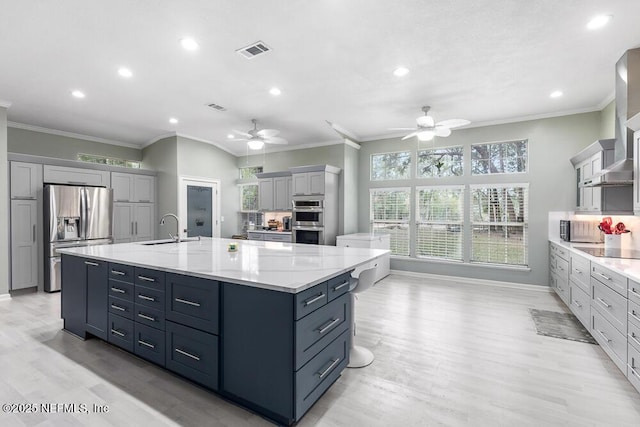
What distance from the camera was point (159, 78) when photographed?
3881 mm

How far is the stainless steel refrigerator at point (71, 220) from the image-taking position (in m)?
5.00

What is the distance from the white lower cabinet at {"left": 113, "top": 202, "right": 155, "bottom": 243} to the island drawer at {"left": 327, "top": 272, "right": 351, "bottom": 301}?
18.2ft

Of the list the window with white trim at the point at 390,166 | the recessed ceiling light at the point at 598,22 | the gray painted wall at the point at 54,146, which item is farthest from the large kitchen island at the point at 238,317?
the gray painted wall at the point at 54,146

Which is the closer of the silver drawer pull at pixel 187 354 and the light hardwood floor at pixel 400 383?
the light hardwood floor at pixel 400 383

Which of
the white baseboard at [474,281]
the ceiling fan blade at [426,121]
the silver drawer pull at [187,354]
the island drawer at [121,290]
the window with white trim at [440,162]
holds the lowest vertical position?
the white baseboard at [474,281]

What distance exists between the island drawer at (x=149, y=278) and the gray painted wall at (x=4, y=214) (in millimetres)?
3776

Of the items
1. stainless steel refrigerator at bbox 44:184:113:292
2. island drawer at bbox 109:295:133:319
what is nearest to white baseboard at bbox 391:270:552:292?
island drawer at bbox 109:295:133:319

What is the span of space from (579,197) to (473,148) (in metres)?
1.77

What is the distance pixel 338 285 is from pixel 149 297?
4.99ft

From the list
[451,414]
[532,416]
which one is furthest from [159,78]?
[532,416]

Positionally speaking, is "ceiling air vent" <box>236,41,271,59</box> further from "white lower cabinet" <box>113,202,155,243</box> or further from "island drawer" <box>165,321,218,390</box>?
"white lower cabinet" <box>113,202,155,243</box>

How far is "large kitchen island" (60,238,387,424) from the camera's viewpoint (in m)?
1.83

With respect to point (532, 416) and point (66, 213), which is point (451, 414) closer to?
point (532, 416)

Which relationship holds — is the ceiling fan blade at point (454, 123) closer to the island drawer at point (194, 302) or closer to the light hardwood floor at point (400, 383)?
the light hardwood floor at point (400, 383)
